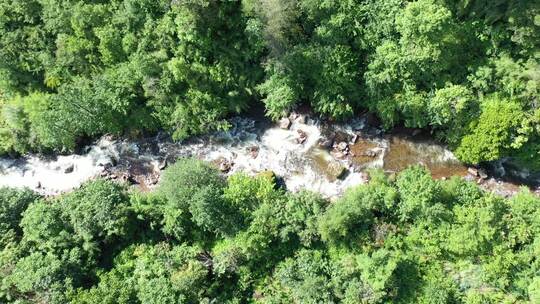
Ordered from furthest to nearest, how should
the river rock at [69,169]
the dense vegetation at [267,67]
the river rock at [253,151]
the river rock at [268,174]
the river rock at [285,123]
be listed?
1. the river rock at [69,169]
2. the river rock at [285,123]
3. the river rock at [253,151]
4. the river rock at [268,174]
5. the dense vegetation at [267,67]

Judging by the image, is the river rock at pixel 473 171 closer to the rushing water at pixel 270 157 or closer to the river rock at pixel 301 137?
the rushing water at pixel 270 157

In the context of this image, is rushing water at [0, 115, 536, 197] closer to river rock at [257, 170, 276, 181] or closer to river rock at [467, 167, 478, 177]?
river rock at [467, 167, 478, 177]

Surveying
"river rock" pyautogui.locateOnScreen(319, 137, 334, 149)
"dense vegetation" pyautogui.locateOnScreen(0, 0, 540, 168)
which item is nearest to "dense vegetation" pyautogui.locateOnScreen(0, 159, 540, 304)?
"dense vegetation" pyautogui.locateOnScreen(0, 0, 540, 168)

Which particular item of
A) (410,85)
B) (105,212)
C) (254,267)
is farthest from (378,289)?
(105,212)

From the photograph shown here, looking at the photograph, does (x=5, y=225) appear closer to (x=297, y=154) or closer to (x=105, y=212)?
(x=105, y=212)

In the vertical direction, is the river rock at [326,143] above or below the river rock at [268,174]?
above

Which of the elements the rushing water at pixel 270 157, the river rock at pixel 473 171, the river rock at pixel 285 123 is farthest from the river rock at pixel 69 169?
the river rock at pixel 473 171
